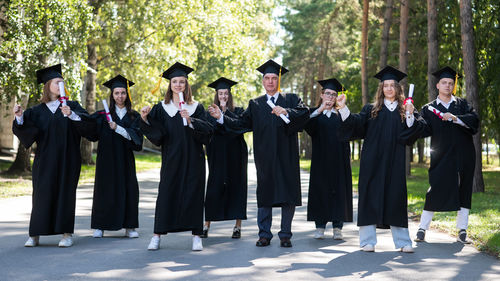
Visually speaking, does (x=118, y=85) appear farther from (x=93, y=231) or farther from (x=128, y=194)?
(x=93, y=231)

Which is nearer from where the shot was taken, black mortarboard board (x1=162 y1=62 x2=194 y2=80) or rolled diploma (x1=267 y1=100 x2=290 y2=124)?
rolled diploma (x1=267 y1=100 x2=290 y2=124)

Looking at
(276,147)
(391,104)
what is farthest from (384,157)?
(276,147)

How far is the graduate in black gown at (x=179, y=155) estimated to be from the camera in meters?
8.70

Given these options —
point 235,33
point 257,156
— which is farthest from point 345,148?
point 235,33

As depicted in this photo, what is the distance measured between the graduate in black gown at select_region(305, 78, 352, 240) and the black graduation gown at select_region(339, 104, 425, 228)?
39.2 inches

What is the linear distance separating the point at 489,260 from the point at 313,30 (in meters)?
42.3

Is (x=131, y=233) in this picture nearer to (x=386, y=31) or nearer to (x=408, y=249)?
(x=408, y=249)

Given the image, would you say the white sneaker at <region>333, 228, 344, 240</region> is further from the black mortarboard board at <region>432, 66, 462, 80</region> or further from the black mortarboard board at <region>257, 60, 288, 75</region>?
the black mortarboard board at <region>432, 66, 462, 80</region>

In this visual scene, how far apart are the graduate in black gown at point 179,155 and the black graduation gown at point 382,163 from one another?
76.4 inches

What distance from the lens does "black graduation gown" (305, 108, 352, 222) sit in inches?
395

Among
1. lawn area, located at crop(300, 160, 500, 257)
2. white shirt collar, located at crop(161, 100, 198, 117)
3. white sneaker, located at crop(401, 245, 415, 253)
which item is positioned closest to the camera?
white sneaker, located at crop(401, 245, 415, 253)

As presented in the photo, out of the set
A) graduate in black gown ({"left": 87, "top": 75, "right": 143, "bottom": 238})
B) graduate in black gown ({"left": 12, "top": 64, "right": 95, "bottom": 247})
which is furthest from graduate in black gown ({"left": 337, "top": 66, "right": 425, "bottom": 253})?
graduate in black gown ({"left": 12, "top": 64, "right": 95, "bottom": 247})

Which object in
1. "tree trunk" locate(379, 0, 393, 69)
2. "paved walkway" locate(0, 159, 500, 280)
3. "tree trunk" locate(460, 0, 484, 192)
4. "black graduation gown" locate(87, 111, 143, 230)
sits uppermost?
"tree trunk" locate(379, 0, 393, 69)

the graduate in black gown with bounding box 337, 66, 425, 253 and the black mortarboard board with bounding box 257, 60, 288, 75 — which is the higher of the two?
the black mortarboard board with bounding box 257, 60, 288, 75
